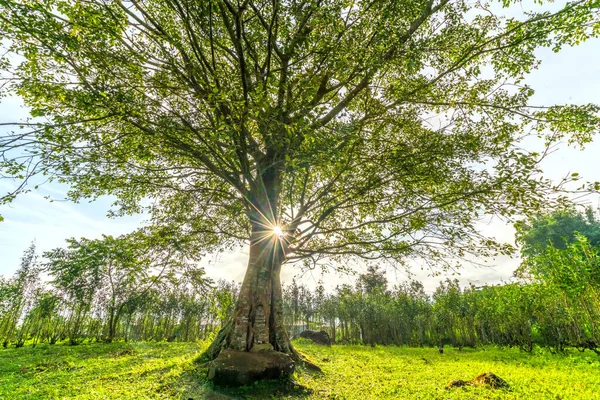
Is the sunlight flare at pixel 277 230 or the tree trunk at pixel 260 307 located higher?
the sunlight flare at pixel 277 230

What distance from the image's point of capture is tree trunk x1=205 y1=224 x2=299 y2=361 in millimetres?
8041

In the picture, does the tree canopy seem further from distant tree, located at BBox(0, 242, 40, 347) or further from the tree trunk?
distant tree, located at BBox(0, 242, 40, 347)

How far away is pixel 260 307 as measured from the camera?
849 centimetres

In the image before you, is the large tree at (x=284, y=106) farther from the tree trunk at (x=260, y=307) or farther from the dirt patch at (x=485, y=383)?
the dirt patch at (x=485, y=383)

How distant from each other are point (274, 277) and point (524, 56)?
9941 millimetres

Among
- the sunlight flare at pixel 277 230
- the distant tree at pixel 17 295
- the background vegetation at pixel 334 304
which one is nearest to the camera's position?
the sunlight flare at pixel 277 230

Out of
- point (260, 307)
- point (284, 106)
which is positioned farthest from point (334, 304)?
point (284, 106)

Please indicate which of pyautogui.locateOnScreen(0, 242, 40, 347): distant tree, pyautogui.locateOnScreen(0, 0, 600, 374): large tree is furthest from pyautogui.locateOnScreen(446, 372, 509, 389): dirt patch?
pyautogui.locateOnScreen(0, 242, 40, 347): distant tree

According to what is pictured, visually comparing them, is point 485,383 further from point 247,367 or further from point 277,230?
point 277,230

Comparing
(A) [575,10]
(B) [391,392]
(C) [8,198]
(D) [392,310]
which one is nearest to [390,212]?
(B) [391,392]

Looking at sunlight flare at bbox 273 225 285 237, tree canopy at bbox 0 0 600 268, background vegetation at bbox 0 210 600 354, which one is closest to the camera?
tree canopy at bbox 0 0 600 268

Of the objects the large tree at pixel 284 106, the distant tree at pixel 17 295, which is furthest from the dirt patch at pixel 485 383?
the distant tree at pixel 17 295

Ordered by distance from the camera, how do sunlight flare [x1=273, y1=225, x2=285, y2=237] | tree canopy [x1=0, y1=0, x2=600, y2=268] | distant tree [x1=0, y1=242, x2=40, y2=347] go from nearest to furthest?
tree canopy [x1=0, y1=0, x2=600, y2=268] < sunlight flare [x1=273, y1=225, x2=285, y2=237] < distant tree [x1=0, y1=242, x2=40, y2=347]

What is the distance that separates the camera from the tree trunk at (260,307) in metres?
8.04
